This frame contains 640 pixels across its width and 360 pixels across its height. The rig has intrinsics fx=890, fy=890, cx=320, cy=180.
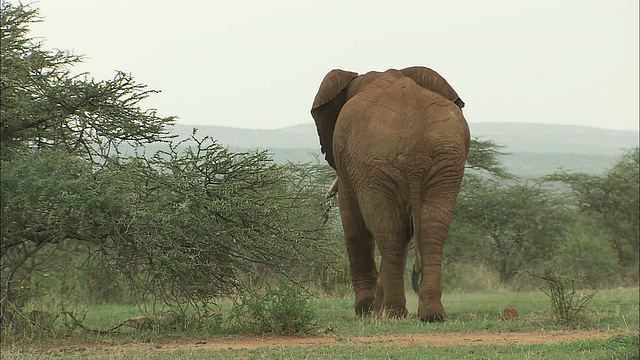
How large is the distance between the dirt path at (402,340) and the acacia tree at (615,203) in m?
19.1

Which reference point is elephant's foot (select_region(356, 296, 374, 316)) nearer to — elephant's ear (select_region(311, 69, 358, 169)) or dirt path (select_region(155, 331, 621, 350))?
elephant's ear (select_region(311, 69, 358, 169))

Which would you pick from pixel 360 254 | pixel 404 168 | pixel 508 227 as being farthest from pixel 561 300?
pixel 508 227

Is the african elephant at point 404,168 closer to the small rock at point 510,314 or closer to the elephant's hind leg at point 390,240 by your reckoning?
the elephant's hind leg at point 390,240

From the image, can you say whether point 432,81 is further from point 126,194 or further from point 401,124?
point 126,194

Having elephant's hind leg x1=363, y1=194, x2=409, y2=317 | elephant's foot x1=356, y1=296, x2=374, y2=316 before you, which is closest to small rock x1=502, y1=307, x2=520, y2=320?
elephant's hind leg x1=363, y1=194, x2=409, y2=317

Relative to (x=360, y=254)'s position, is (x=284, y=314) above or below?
below

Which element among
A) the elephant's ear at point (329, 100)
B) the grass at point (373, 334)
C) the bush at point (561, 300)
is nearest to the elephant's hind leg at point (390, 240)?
the grass at point (373, 334)

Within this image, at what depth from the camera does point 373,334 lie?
969 cm

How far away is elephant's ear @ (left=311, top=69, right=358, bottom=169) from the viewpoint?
480 inches

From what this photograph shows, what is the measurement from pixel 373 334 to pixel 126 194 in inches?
125

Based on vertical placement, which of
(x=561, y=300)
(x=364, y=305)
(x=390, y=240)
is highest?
(x=390, y=240)

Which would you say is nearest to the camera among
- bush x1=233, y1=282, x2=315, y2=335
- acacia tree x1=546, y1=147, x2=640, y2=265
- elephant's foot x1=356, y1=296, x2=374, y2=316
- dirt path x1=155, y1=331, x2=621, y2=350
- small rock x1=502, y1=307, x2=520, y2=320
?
dirt path x1=155, y1=331, x2=621, y2=350

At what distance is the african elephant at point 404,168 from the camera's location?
1038 cm

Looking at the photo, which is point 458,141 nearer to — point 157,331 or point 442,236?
point 442,236
